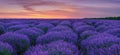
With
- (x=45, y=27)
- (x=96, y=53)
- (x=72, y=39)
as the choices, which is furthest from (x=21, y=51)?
(x=45, y=27)

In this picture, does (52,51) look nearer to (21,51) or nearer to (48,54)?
(48,54)

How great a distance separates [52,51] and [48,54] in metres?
0.25

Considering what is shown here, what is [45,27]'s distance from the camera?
14031 mm

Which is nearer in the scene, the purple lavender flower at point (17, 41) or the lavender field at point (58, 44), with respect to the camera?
the lavender field at point (58, 44)

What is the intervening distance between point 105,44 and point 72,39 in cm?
264

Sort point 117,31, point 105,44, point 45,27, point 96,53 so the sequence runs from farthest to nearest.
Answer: point 45,27 → point 117,31 → point 105,44 → point 96,53

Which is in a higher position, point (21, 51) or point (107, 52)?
point (107, 52)

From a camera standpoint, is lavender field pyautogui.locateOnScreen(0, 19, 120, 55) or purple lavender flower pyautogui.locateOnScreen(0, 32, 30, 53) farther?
purple lavender flower pyautogui.locateOnScreen(0, 32, 30, 53)

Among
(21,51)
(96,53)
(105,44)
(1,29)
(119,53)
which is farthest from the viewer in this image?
(1,29)

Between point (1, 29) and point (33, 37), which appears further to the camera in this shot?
point (1, 29)

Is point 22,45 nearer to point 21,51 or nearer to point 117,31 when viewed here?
point 21,51

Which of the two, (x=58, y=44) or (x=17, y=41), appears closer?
(x=58, y=44)

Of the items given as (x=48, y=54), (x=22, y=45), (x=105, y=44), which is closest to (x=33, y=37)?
(x=22, y=45)

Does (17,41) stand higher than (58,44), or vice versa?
(58,44)
